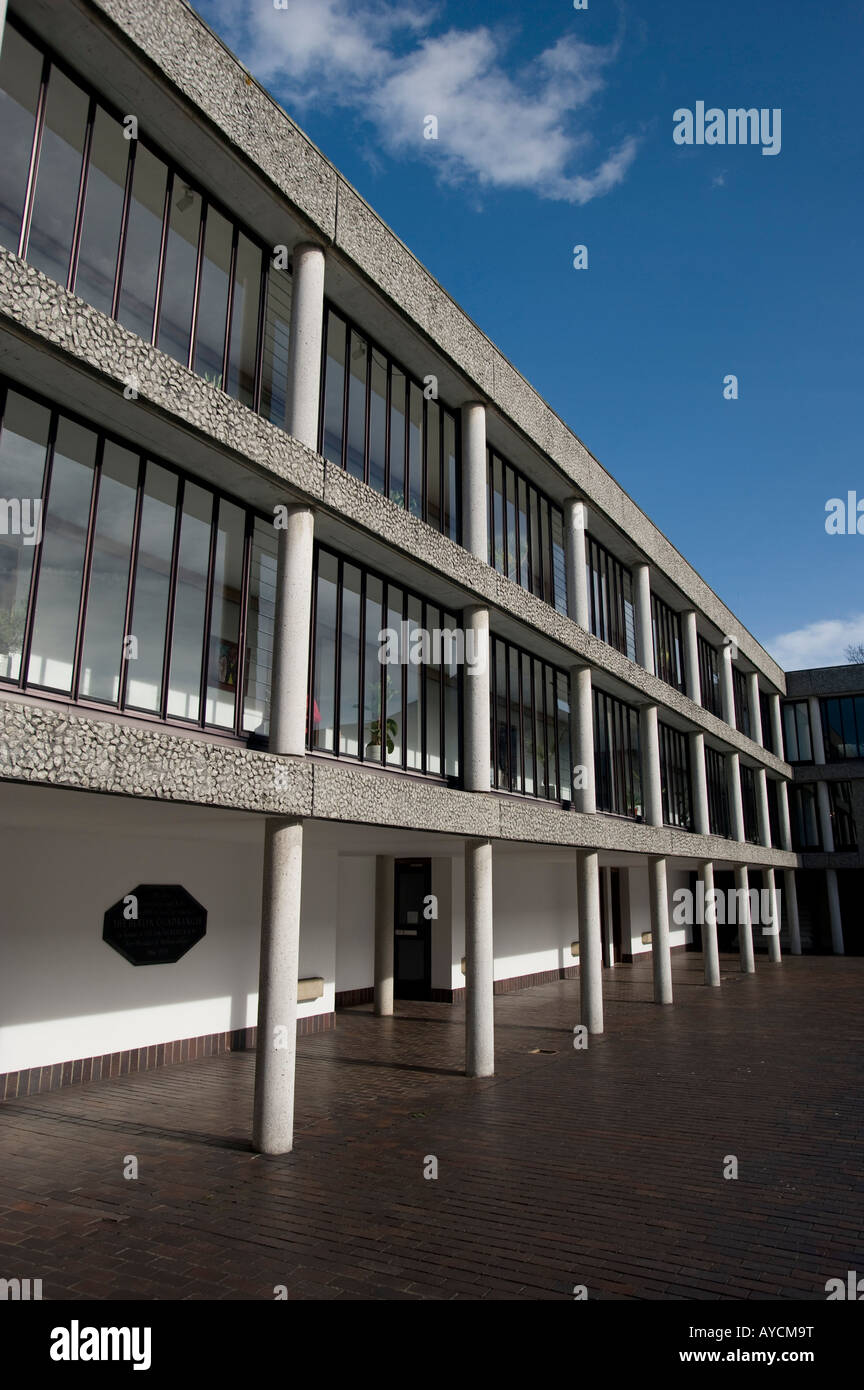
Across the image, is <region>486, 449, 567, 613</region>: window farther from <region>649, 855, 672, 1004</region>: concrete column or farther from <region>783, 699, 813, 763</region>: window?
<region>783, 699, 813, 763</region>: window

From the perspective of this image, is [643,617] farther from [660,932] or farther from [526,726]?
[660,932]

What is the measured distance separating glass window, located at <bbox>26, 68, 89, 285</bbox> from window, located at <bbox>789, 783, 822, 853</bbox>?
32.6 meters

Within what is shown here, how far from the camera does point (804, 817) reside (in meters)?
35.4

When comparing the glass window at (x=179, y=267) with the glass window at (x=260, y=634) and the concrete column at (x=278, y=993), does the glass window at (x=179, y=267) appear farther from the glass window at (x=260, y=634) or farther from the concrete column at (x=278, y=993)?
the concrete column at (x=278, y=993)

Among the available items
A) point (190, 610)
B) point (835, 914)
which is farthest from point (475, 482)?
point (835, 914)

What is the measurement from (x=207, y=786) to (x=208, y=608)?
192cm

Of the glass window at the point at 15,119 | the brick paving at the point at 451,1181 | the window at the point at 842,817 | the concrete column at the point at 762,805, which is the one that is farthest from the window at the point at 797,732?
the glass window at the point at 15,119

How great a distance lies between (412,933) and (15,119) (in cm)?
1622

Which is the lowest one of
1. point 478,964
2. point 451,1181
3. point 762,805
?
point 451,1181

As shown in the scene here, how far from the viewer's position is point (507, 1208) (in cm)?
695

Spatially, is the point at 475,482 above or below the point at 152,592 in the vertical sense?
above

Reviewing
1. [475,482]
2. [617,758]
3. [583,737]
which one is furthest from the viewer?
[617,758]
